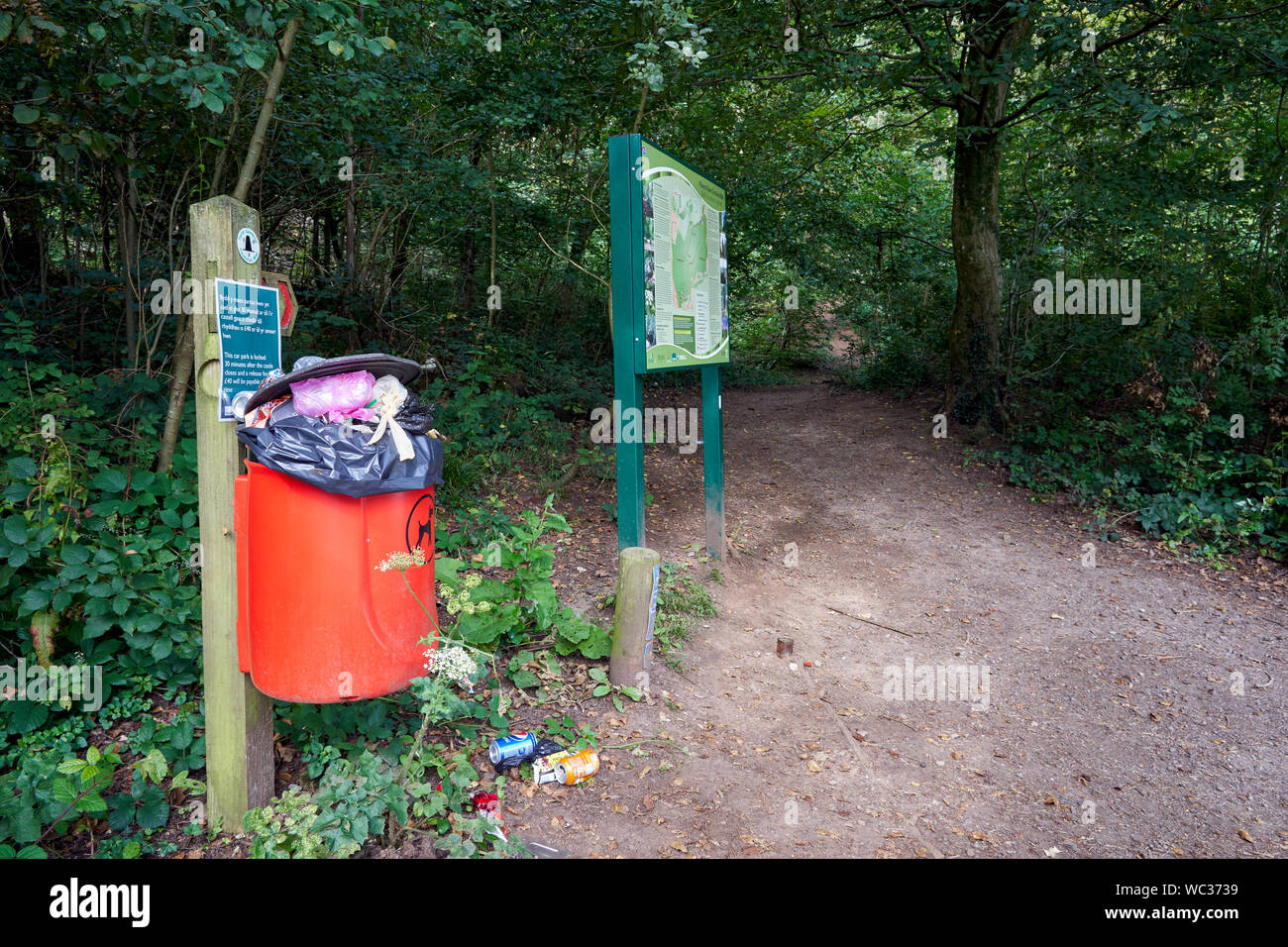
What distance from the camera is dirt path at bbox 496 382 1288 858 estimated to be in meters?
3.17

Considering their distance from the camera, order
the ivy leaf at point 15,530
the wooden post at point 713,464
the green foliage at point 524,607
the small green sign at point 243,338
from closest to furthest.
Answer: the small green sign at point 243,338
the ivy leaf at point 15,530
the green foliage at point 524,607
the wooden post at point 713,464

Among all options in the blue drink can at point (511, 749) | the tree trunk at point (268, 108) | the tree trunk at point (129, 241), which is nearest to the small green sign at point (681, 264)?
the tree trunk at point (268, 108)

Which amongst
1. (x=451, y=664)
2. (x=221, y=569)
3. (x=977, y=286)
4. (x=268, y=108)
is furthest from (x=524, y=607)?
(x=977, y=286)

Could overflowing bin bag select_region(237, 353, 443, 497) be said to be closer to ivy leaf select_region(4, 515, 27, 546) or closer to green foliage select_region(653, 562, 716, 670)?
ivy leaf select_region(4, 515, 27, 546)

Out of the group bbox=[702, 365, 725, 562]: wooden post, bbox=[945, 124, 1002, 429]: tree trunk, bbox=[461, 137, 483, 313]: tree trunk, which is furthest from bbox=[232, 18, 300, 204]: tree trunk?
bbox=[945, 124, 1002, 429]: tree trunk

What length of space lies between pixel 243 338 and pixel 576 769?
2048 mm

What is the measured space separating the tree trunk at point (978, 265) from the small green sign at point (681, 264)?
4472 millimetres

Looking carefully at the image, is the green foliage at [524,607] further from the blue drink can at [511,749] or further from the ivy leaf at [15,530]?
the ivy leaf at [15,530]

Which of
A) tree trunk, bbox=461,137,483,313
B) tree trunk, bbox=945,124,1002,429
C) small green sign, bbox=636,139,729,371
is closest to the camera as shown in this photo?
small green sign, bbox=636,139,729,371

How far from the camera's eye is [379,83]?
5.04 meters

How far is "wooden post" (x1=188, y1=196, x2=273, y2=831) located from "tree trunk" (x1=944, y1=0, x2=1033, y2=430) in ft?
27.1

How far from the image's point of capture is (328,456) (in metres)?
2.45

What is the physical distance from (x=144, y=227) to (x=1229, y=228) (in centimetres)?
1013

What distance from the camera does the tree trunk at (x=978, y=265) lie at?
8.77 metres
